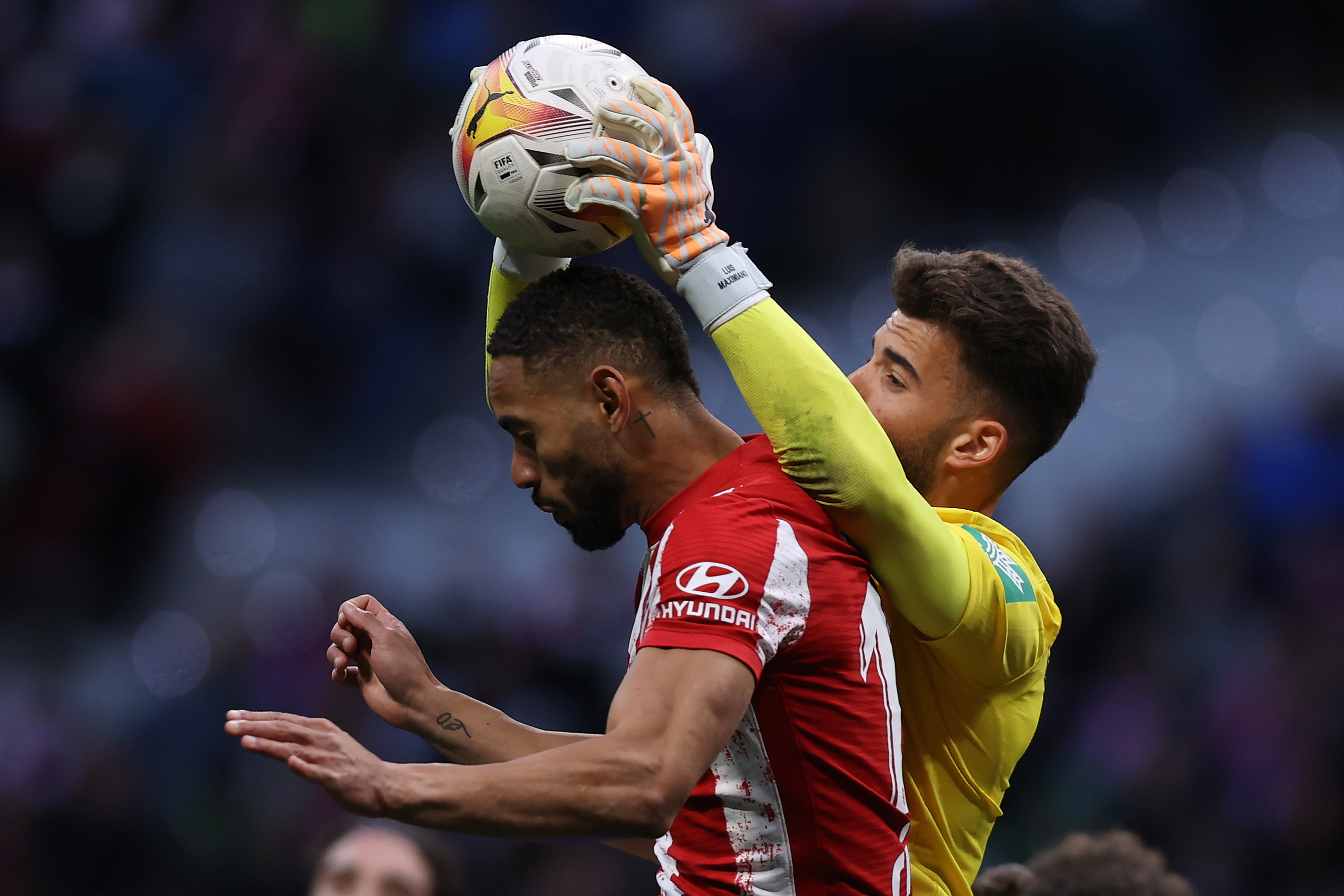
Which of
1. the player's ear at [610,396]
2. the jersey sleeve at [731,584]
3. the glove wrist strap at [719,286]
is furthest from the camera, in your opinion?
the player's ear at [610,396]

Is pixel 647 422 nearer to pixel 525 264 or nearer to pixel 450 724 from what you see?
pixel 525 264

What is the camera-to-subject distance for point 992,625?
8.80 ft

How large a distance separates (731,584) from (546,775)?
0.46 meters

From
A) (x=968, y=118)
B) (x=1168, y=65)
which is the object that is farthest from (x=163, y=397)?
(x=1168, y=65)

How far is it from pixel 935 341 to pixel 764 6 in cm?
617

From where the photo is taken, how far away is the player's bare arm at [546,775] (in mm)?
2062

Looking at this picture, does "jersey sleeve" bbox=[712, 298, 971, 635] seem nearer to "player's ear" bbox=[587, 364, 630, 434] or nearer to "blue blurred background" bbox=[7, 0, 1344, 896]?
"player's ear" bbox=[587, 364, 630, 434]

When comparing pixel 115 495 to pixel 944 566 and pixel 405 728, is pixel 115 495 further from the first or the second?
pixel 944 566

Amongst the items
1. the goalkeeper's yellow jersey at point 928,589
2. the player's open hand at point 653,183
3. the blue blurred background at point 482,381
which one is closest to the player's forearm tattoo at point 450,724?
the goalkeeper's yellow jersey at point 928,589

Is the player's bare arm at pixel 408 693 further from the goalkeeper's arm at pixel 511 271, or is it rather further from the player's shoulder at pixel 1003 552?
the player's shoulder at pixel 1003 552

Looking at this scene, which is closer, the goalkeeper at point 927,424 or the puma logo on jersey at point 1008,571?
the goalkeeper at point 927,424

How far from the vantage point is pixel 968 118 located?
8.42m

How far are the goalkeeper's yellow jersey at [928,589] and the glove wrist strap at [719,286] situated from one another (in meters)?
0.02

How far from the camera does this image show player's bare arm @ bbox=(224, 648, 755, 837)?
6.77ft
